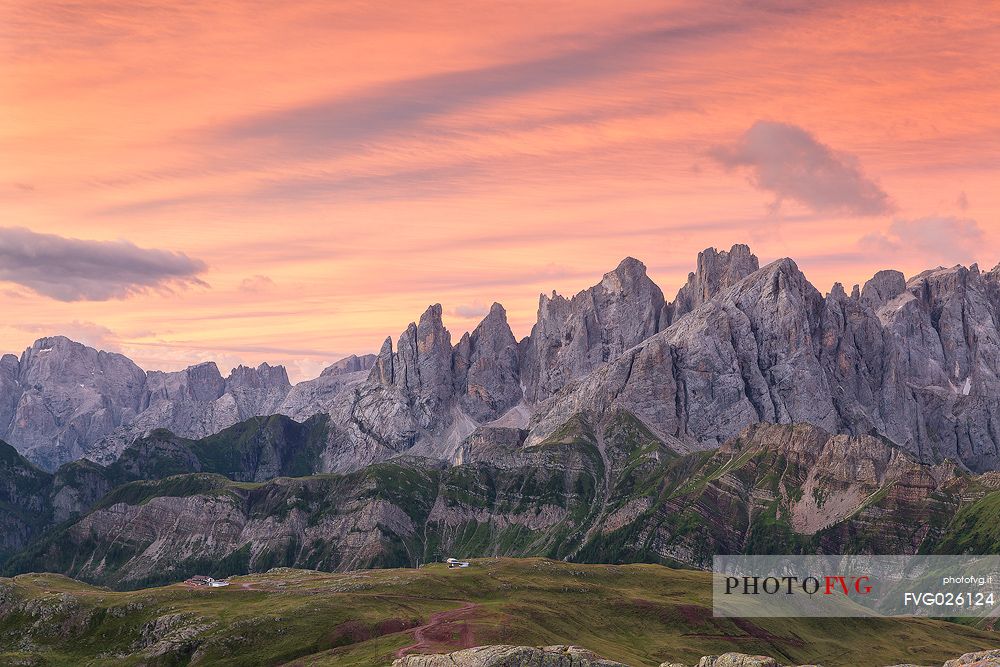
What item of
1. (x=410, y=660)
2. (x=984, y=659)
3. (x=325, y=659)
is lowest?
(x=325, y=659)

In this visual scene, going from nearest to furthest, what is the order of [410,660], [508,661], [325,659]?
[508,661] < [410,660] < [325,659]

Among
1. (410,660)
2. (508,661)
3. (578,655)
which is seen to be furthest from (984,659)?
(410,660)

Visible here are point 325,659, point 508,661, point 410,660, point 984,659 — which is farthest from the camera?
point 325,659

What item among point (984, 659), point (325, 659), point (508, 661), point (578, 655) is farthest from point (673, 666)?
point (325, 659)

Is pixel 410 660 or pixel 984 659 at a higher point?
pixel 984 659

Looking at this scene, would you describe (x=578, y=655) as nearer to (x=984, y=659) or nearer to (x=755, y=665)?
(x=755, y=665)

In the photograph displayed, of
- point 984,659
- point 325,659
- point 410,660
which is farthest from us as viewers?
point 325,659

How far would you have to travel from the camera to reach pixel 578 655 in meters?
134

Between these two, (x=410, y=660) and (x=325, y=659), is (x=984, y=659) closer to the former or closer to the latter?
(x=410, y=660)

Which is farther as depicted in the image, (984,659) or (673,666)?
(673,666)

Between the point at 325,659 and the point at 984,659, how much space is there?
4991 inches

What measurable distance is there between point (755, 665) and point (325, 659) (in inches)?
4135

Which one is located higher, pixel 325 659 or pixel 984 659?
Result: pixel 984 659

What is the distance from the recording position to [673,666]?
13375 cm
